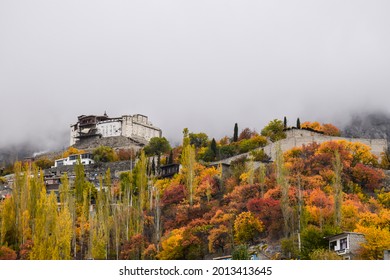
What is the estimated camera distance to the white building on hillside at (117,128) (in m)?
30.3

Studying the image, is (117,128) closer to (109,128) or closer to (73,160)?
(109,128)

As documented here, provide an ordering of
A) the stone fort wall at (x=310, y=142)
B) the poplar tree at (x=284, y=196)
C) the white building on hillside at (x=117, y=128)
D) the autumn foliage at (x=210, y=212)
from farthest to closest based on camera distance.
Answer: the white building on hillside at (x=117, y=128)
the stone fort wall at (x=310, y=142)
the poplar tree at (x=284, y=196)
the autumn foliage at (x=210, y=212)

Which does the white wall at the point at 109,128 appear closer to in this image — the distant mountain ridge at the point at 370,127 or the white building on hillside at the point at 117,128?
the white building on hillside at the point at 117,128

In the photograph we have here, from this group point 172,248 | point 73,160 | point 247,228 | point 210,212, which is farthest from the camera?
point 73,160

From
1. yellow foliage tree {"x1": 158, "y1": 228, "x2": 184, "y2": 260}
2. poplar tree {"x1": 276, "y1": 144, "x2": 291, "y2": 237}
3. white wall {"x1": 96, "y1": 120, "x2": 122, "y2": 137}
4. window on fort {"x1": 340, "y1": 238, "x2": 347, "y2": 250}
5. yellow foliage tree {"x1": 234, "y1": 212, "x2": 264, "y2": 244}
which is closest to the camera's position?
window on fort {"x1": 340, "y1": 238, "x2": 347, "y2": 250}

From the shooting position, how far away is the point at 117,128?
105 ft

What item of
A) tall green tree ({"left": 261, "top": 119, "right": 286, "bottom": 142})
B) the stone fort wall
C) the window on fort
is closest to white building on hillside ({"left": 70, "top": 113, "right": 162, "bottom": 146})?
tall green tree ({"left": 261, "top": 119, "right": 286, "bottom": 142})

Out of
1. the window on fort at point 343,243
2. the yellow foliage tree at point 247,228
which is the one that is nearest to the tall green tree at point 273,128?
the yellow foliage tree at point 247,228

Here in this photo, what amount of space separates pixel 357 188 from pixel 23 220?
31.2 ft

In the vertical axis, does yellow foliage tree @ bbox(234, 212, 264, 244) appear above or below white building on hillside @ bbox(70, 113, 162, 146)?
Result: below

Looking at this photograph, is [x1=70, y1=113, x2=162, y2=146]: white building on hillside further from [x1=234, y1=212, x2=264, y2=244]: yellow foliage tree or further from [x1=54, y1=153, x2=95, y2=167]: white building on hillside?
[x1=234, y1=212, x2=264, y2=244]: yellow foliage tree

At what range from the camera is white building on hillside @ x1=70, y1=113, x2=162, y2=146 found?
99.5 ft

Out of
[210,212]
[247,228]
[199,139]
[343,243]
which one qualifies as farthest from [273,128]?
[343,243]
